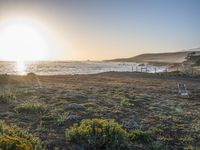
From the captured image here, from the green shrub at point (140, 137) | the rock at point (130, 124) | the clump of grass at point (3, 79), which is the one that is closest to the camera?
the green shrub at point (140, 137)

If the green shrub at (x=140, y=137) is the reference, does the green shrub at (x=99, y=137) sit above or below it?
above

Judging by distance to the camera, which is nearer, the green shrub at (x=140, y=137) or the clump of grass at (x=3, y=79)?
the green shrub at (x=140, y=137)

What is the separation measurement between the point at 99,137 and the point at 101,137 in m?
0.09

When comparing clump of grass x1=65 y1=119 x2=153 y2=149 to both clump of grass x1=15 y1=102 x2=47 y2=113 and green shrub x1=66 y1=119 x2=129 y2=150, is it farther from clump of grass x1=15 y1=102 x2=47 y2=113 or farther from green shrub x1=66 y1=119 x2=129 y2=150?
clump of grass x1=15 y1=102 x2=47 y2=113

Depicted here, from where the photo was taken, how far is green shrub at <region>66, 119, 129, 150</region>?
7.07m

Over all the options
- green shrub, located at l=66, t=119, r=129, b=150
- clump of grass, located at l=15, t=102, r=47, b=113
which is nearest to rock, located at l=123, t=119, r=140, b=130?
green shrub, located at l=66, t=119, r=129, b=150

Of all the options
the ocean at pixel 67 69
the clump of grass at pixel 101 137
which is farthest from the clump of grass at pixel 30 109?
the ocean at pixel 67 69

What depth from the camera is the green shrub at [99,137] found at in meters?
7.07

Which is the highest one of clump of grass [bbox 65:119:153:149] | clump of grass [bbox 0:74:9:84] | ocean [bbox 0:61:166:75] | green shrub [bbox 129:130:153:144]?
clump of grass [bbox 0:74:9:84]

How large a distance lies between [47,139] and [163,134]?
3579 millimetres

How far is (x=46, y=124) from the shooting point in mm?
9023

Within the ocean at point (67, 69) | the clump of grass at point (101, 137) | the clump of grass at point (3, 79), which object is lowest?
the ocean at point (67, 69)

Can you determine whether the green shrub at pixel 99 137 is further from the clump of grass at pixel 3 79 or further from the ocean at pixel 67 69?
the ocean at pixel 67 69

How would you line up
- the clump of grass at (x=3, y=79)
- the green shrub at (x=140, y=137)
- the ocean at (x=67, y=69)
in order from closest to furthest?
the green shrub at (x=140, y=137)
the clump of grass at (x=3, y=79)
the ocean at (x=67, y=69)
